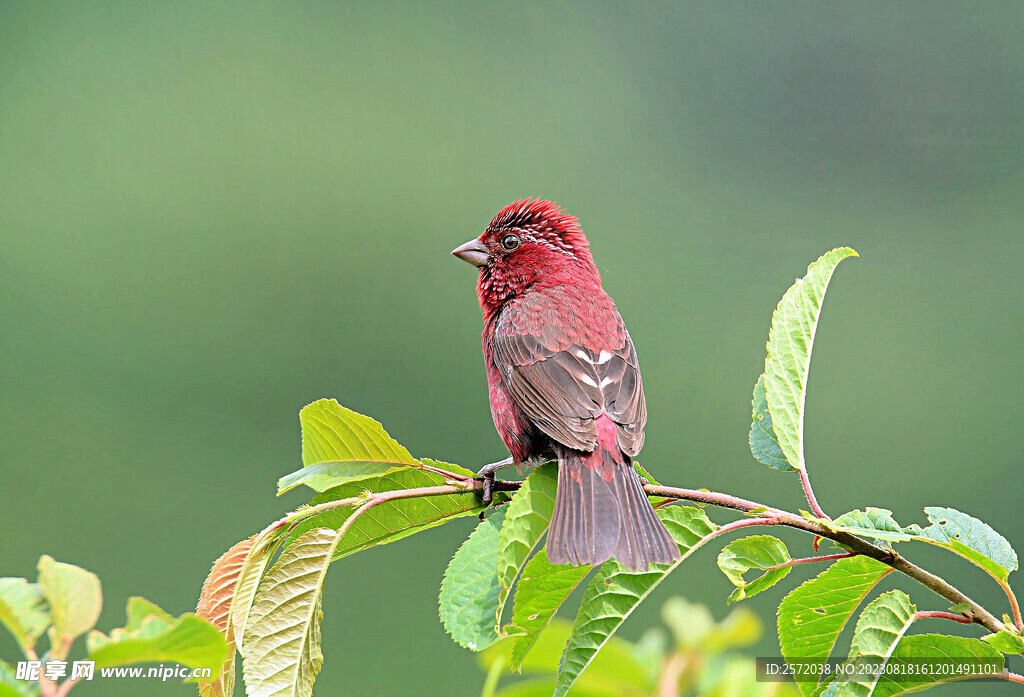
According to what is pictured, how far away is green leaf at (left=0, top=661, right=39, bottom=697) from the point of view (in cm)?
97

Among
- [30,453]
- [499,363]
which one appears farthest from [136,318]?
[499,363]

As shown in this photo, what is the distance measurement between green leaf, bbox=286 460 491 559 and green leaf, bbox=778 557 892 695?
58 centimetres

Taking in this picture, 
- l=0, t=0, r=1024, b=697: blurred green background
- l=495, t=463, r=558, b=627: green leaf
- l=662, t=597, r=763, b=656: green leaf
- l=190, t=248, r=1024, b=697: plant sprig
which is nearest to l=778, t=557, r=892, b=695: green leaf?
l=190, t=248, r=1024, b=697: plant sprig

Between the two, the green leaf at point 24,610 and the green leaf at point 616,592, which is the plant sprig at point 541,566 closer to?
the green leaf at point 616,592

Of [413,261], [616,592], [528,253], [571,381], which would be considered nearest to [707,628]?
[616,592]

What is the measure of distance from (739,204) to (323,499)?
24.2m

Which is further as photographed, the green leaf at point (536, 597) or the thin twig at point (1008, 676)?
the green leaf at point (536, 597)

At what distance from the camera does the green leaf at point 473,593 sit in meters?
1.81

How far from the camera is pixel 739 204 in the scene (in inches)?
990

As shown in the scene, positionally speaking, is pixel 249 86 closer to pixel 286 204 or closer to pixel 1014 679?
pixel 286 204

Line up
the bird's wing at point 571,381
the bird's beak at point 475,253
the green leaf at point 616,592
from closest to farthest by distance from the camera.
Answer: the green leaf at point 616,592
the bird's wing at point 571,381
the bird's beak at point 475,253

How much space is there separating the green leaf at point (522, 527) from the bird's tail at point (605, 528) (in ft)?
0.11

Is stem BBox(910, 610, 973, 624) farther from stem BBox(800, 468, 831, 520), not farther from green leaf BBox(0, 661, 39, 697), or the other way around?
green leaf BBox(0, 661, 39, 697)

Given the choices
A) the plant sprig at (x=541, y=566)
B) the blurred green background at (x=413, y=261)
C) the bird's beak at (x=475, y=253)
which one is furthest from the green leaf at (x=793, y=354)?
the blurred green background at (x=413, y=261)
